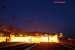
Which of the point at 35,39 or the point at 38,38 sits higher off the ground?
the point at 38,38

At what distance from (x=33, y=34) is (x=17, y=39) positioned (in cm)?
1518

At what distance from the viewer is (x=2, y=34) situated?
101500mm

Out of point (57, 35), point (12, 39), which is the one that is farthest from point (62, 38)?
point (12, 39)

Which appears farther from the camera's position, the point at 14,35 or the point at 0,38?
the point at 14,35

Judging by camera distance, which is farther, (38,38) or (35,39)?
(38,38)

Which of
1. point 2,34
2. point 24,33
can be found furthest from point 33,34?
point 2,34

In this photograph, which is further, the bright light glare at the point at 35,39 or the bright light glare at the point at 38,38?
the bright light glare at the point at 38,38

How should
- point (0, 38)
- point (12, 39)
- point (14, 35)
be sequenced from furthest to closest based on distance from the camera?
1. point (14, 35)
2. point (12, 39)
3. point (0, 38)

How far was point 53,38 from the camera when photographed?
117 metres

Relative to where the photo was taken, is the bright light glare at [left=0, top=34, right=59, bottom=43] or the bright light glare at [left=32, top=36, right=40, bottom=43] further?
the bright light glare at [left=0, top=34, right=59, bottom=43]

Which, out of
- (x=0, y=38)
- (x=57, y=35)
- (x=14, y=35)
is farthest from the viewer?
(x=57, y=35)

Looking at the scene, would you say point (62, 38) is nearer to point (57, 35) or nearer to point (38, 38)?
point (57, 35)

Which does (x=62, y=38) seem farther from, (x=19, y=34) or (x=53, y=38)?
(x=19, y=34)

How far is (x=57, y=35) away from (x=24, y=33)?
1868 cm
